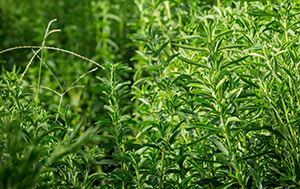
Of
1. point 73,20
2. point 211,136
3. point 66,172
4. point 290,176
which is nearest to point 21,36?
point 73,20

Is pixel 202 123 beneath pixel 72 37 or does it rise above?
beneath

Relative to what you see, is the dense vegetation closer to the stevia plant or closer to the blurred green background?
the stevia plant


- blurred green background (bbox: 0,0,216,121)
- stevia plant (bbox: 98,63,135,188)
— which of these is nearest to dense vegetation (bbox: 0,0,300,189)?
stevia plant (bbox: 98,63,135,188)

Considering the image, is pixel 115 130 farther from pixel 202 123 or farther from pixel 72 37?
pixel 72 37

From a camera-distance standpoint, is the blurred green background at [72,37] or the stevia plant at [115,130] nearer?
the stevia plant at [115,130]

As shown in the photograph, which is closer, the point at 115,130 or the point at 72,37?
the point at 115,130

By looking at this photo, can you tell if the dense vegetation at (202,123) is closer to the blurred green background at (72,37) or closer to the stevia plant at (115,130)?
the stevia plant at (115,130)

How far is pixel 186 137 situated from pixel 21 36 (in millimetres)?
2627

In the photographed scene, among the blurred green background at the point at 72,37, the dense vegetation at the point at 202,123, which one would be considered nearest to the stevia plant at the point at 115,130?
the dense vegetation at the point at 202,123

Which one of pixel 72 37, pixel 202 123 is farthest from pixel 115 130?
pixel 72 37

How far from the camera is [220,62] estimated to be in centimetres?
111

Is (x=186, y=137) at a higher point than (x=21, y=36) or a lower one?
lower

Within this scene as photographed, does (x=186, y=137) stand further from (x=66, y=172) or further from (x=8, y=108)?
(x=8, y=108)

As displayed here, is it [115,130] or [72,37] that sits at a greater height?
[72,37]
